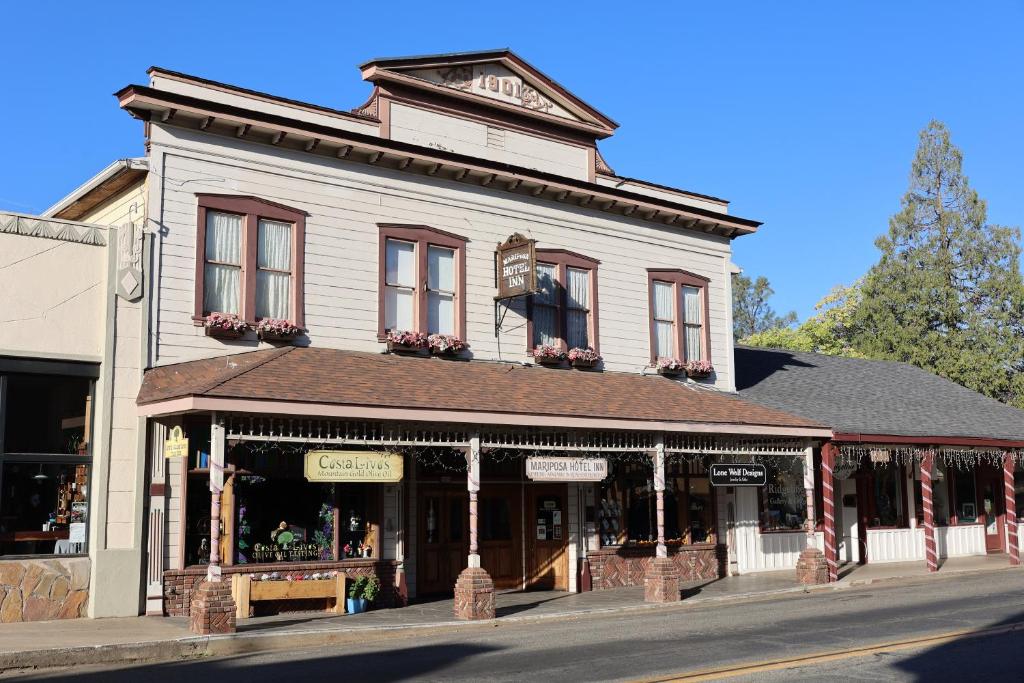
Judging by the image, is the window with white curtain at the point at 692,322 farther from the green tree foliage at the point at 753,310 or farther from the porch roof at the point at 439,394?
the green tree foliage at the point at 753,310

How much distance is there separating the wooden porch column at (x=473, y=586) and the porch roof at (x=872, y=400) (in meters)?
8.68

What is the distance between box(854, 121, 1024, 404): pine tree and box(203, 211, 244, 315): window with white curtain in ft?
103

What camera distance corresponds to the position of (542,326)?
2098 cm

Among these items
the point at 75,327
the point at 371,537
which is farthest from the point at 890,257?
the point at 75,327

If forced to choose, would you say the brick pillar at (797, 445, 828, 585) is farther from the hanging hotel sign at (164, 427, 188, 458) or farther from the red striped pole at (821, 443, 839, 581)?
the hanging hotel sign at (164, 427, 188, 458)

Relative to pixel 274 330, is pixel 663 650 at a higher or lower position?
lower

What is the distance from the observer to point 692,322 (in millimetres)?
23500

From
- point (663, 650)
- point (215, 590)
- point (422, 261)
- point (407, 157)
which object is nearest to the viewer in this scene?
point (663, 650)

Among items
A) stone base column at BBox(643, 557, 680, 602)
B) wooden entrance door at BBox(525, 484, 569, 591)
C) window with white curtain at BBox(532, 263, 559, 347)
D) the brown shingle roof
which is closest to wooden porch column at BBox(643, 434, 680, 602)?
stone base column at BBox(643, 557, 680, 602)

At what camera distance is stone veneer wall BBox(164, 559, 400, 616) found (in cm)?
1548

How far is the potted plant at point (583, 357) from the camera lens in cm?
2091

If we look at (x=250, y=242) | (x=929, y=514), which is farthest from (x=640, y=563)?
(x=250, y=242)

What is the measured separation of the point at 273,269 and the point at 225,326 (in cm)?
147

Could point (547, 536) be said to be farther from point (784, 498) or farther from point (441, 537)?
point (784, 498)
